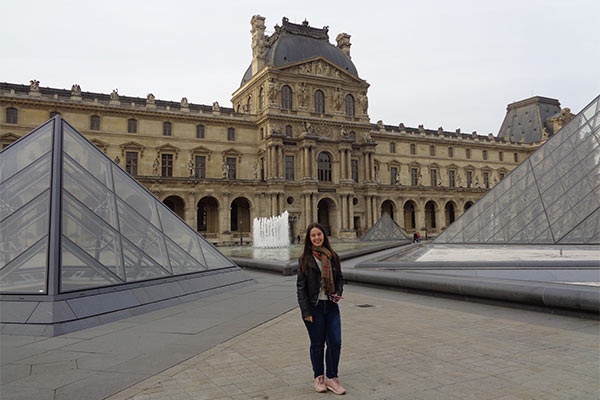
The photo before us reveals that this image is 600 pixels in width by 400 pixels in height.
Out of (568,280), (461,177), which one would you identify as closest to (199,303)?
(568,280)

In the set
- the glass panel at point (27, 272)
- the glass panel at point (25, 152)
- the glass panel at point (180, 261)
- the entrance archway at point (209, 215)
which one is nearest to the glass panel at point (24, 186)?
the glass panel at point (25, 152)

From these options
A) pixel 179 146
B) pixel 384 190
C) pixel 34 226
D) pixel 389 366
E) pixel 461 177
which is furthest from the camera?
pixel 461 177

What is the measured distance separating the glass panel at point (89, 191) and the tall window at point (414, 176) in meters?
51.6

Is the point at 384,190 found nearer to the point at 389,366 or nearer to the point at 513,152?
the point at 513,152

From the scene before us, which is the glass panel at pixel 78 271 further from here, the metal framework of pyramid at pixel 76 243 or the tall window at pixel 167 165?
the tall window at pixel 167 165

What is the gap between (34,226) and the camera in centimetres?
767

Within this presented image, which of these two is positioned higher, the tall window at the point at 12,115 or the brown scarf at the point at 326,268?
the tall window at the point at 12,115

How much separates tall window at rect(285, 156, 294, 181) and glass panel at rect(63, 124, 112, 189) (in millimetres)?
36036

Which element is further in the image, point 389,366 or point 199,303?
point 199,303

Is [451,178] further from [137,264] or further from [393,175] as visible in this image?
[137,264]

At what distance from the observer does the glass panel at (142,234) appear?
9094mm

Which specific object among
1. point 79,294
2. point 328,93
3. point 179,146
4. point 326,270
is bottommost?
point 79,294

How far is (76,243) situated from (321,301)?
5.35 metres

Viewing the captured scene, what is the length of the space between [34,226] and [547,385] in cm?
807
